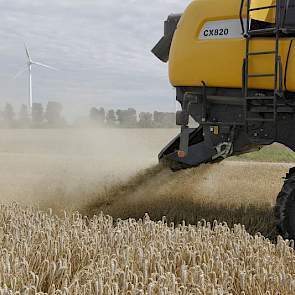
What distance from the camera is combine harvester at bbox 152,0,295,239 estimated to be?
16.5 feet

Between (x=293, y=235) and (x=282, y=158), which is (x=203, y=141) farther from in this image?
(x=282, y=158)

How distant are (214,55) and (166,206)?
2.18 meters

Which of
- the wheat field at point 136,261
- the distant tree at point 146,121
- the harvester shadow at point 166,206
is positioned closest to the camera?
the wheat field at point 136,261

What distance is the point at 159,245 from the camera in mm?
4082

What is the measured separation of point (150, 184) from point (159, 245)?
10.8 ft

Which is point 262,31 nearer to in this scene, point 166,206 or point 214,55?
point 214,55

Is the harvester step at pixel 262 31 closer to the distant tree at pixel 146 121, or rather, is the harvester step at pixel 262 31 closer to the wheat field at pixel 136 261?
the wheat field at pixel 136 261

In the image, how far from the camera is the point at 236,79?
537cm

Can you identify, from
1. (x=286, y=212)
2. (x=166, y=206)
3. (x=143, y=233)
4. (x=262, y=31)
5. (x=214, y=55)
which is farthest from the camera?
(x=166, y=206)

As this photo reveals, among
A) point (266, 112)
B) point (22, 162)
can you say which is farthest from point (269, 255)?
point (22, 162)

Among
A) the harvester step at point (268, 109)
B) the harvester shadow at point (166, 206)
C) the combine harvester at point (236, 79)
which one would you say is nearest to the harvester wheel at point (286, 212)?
the combine harvester at point (236, 79)

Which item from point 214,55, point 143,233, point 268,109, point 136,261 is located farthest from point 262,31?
point 136,261

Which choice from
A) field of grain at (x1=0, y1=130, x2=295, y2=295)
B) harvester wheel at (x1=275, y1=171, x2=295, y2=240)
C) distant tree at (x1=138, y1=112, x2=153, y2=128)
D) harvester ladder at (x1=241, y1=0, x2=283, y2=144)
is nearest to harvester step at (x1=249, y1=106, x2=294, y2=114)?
harvester ladder at (x1=241, y1=0, x2=283, y2=144)

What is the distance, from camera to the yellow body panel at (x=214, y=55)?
5133mm
